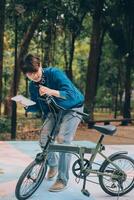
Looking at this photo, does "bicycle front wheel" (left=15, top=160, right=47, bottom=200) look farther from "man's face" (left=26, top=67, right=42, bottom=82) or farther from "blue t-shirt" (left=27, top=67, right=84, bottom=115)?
"man's face" (left=26, top=67, right=42, bottom=82)

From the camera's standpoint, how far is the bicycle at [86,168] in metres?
6.69

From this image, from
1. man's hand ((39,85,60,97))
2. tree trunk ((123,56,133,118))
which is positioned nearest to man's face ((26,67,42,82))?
man's hand ((39,85,60,97))

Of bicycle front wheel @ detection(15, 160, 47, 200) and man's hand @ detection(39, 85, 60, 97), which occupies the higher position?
man's hand @ detection(39, 85, 60, 97)

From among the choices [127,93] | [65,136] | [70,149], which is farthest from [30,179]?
[127,93]

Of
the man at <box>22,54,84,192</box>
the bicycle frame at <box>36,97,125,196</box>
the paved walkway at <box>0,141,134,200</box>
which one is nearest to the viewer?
the man at <box>22,54,84,192</box>

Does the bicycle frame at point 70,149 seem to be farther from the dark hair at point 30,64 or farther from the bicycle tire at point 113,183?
the dark hair at point 30,64

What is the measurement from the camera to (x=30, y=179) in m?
6.73

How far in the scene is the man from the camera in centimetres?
666

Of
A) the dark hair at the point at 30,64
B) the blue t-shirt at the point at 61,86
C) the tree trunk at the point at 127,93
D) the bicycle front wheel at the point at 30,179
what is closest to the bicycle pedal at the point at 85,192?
the bicycle front wheel at the point at 30,179

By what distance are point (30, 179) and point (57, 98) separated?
3.40ft

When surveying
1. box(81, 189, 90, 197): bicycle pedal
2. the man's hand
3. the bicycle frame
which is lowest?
box(81, 189, 90, 197): bicycle pedal

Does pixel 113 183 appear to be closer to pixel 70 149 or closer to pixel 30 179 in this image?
pixel 70 149

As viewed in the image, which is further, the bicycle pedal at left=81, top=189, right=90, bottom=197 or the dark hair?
the bicycle pedal at left=81, top=189, right=90, bottom=197

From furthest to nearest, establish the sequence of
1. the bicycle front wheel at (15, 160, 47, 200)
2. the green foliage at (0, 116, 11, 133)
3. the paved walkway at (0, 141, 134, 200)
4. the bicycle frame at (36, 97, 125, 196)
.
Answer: the green foliage at (0, 116, 11, 133)
the paved walkway at (0, 141, 134, 200)
the bicycle frame at (36, 97, 125, 196)
the bicycle front wheel at (15, 160, 47, 200)
